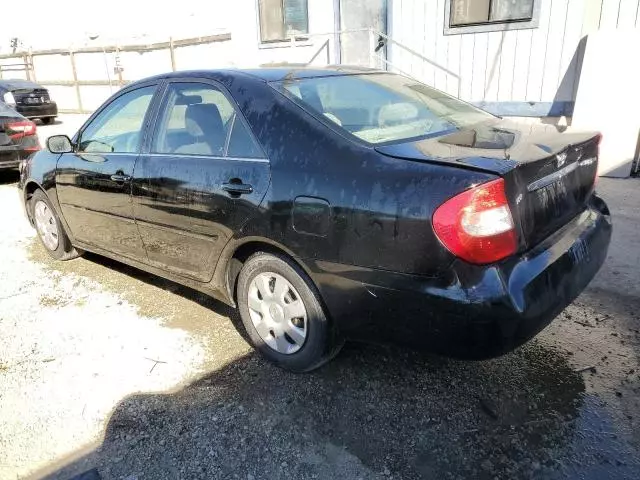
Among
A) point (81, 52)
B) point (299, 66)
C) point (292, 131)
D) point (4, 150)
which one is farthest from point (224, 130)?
point (81, 52)

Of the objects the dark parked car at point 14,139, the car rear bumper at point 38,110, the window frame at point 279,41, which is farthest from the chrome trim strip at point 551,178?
the car rear bumper at point 38,110

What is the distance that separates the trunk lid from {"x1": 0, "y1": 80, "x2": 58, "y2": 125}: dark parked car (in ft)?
50.0

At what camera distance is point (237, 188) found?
276 cm

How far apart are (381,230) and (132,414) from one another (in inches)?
62.4

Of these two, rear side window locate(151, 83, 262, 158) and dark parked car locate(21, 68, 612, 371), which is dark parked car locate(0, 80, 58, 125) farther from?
rear side window locate(151, 83, 262, 158)

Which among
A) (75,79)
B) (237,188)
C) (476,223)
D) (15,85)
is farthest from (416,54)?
(75,79)

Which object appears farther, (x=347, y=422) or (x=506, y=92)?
(x=506, y=92)

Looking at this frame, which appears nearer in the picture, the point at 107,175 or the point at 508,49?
the point at 107,175

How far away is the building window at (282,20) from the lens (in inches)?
377

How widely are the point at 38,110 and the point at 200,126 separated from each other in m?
14.3

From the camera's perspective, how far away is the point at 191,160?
3.05 meters

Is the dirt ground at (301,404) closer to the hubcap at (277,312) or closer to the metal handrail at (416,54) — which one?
the hubcap at (277,312)

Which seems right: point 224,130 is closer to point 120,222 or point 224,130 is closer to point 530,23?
point 120,222

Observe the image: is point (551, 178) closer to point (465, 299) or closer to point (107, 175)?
point (465, 299)
